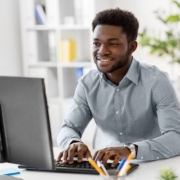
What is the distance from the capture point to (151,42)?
187 inches

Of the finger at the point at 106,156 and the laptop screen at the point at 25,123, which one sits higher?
the laptop screen at the point at 25,123

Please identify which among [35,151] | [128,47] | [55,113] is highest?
[128,47]

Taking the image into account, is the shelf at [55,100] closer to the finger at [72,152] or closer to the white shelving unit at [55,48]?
the white shelving unit at [55,48]

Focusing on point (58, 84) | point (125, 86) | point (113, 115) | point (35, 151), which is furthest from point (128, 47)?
point (58, 84)

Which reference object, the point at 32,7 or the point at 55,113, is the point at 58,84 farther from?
the point at 32,7

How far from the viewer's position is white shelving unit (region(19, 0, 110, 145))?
4902 mm

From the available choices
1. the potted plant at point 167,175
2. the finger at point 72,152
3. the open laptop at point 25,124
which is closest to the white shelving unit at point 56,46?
the finger at point 72,152

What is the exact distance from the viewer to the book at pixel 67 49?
4.92 metres

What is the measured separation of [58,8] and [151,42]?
0.97 m

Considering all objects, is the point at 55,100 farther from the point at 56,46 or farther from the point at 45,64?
the point at 56,46

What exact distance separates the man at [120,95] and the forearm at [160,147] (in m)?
0.05

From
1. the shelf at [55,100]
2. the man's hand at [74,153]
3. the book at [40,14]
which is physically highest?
the book at [40,14]

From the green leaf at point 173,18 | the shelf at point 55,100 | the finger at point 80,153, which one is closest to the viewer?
the finger at point 80,153

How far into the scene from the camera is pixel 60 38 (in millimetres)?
4977
